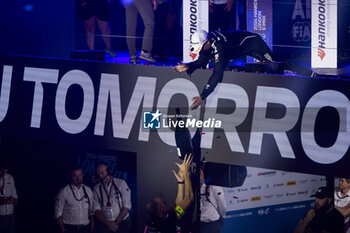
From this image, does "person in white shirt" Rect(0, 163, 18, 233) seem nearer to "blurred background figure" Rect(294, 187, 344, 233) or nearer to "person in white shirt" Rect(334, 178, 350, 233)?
"blurred background figure" Rect(294, 187, 344, 233)

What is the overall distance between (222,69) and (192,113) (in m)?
0.79

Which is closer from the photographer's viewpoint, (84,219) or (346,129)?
(346,129)

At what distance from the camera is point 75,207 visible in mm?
9258

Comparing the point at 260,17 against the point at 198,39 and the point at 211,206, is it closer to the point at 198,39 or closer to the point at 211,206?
the point at 198,39

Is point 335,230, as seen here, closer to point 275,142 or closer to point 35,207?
point 275,142

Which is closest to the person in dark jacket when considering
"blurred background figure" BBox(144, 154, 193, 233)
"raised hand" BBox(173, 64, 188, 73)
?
A: "raised hand" BBox(173, 64, 188, 73)

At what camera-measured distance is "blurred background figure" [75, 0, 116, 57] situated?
854 cm

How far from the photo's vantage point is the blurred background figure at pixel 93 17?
28.0 feet

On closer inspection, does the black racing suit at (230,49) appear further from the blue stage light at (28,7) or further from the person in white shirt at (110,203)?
the blue stage light at (28,7)

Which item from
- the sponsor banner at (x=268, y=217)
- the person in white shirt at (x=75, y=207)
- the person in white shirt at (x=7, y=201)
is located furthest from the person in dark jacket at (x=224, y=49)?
the person in white shirt at (x=7, y=201)

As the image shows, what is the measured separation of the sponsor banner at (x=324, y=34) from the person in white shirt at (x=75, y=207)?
164 inches

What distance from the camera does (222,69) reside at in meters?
7.94

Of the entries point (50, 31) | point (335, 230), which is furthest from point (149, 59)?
point (335, 230)

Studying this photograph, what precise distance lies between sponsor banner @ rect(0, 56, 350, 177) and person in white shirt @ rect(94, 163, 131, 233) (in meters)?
0.92
